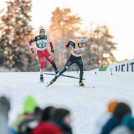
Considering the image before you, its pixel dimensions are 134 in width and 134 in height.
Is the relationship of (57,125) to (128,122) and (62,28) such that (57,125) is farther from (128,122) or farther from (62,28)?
(62,28)

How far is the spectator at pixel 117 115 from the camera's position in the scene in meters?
2.14

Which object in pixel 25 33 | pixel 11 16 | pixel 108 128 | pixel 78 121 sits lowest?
pixel 78 121

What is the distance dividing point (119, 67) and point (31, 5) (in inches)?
635

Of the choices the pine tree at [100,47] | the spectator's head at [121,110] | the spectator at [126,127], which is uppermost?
the pine tree at [100,47]

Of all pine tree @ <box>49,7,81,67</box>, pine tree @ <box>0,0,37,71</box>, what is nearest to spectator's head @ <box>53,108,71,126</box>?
pine tree @ <box>0,0,37,71</box>

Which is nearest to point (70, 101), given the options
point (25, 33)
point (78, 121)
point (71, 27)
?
point (78, 121)

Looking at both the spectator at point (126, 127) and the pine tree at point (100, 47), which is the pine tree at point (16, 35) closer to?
the pine tree at point (100, 47)

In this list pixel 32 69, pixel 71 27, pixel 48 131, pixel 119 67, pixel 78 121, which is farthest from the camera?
pixel 71 27

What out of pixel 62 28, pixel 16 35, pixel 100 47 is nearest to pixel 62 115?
pixel 16 35

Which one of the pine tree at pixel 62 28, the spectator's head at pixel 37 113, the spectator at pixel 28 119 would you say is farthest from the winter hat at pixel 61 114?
the pine tree at pixel 62 28

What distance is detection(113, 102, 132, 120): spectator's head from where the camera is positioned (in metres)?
2.14

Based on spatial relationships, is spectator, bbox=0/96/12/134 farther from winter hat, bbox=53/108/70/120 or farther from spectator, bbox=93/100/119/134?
spectator, bbox=93/100/119/134

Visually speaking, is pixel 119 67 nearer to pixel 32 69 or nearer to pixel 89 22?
pixel 32 69

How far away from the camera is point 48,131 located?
1.78 m
